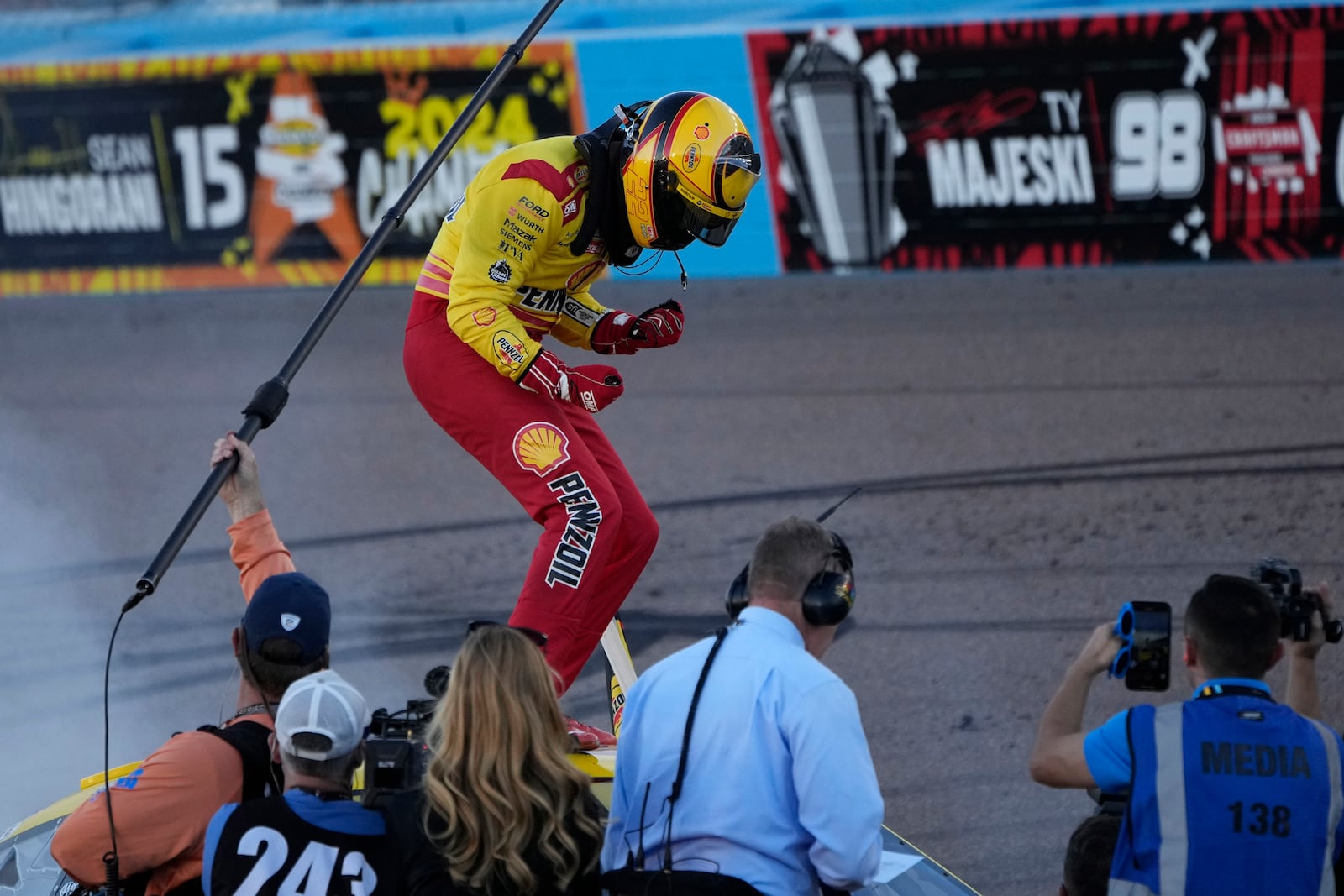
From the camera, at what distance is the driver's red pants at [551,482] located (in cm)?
451

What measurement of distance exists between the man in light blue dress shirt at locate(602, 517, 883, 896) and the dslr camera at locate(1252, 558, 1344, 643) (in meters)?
1.03

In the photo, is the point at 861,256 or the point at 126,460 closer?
the point at 126,460

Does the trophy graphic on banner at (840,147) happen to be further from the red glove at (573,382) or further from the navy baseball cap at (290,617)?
the navy baseball cap at (290,617)

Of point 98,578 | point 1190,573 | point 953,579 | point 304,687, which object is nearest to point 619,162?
point 304,687

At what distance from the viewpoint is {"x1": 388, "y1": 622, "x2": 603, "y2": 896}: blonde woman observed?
3.00 metres

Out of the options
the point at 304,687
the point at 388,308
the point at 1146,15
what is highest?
the point at 304,687

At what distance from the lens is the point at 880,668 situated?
640cm

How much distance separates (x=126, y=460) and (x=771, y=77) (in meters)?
6.68

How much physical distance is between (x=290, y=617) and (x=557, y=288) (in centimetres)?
166

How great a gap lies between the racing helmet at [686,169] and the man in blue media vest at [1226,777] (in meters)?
1.91

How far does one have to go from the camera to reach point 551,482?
14.9ft

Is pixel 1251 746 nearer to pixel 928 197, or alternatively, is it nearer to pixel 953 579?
pixel 953 579

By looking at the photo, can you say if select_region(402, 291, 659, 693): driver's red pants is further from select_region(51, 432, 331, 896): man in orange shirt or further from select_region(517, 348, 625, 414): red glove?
select_region(51, 432, 331, 896): man in orange shirt

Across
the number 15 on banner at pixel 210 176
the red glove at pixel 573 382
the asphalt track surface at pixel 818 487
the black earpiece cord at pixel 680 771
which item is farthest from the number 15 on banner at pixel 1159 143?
the black earpiece cord at pixel 680 771
